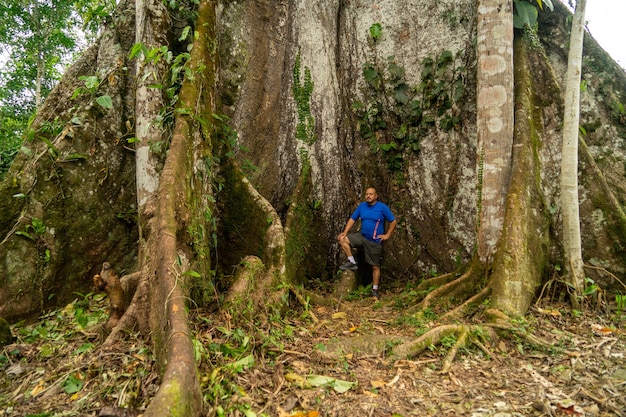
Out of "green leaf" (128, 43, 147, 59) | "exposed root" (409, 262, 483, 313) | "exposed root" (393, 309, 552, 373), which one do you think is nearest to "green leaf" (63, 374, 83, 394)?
"exposed root" (393, 309, 552, 373)

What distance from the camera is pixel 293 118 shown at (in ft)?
19.3

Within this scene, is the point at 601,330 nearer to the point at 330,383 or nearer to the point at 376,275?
the point at 376,275

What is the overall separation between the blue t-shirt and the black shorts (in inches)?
2.3

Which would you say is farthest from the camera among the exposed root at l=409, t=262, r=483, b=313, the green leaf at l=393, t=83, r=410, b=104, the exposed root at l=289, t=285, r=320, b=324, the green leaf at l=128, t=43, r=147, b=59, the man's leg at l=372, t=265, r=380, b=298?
the green leaf at l=393, t=83, r=410, b=104

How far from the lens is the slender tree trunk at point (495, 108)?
4520mm

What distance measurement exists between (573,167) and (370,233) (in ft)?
8.26

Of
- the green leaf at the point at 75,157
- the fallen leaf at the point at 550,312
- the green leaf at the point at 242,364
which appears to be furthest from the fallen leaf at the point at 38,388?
the fallen leaf at the point at 550,312

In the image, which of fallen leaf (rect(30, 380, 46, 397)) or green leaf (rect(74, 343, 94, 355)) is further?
green leaf (rect(74, 343, 94, 355))

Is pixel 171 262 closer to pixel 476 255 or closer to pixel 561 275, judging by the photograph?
pixel 476 255

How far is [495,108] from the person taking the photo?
4574 mm

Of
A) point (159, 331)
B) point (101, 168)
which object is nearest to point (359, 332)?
point (159, 331)

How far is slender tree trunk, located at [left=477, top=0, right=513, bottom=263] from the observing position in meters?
4.52

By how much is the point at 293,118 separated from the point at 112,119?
7.75 ft

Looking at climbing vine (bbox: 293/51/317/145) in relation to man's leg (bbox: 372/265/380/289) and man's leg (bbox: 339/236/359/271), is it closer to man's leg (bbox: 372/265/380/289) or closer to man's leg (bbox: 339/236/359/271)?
man's leg (bbox: 339/236/359/271)
